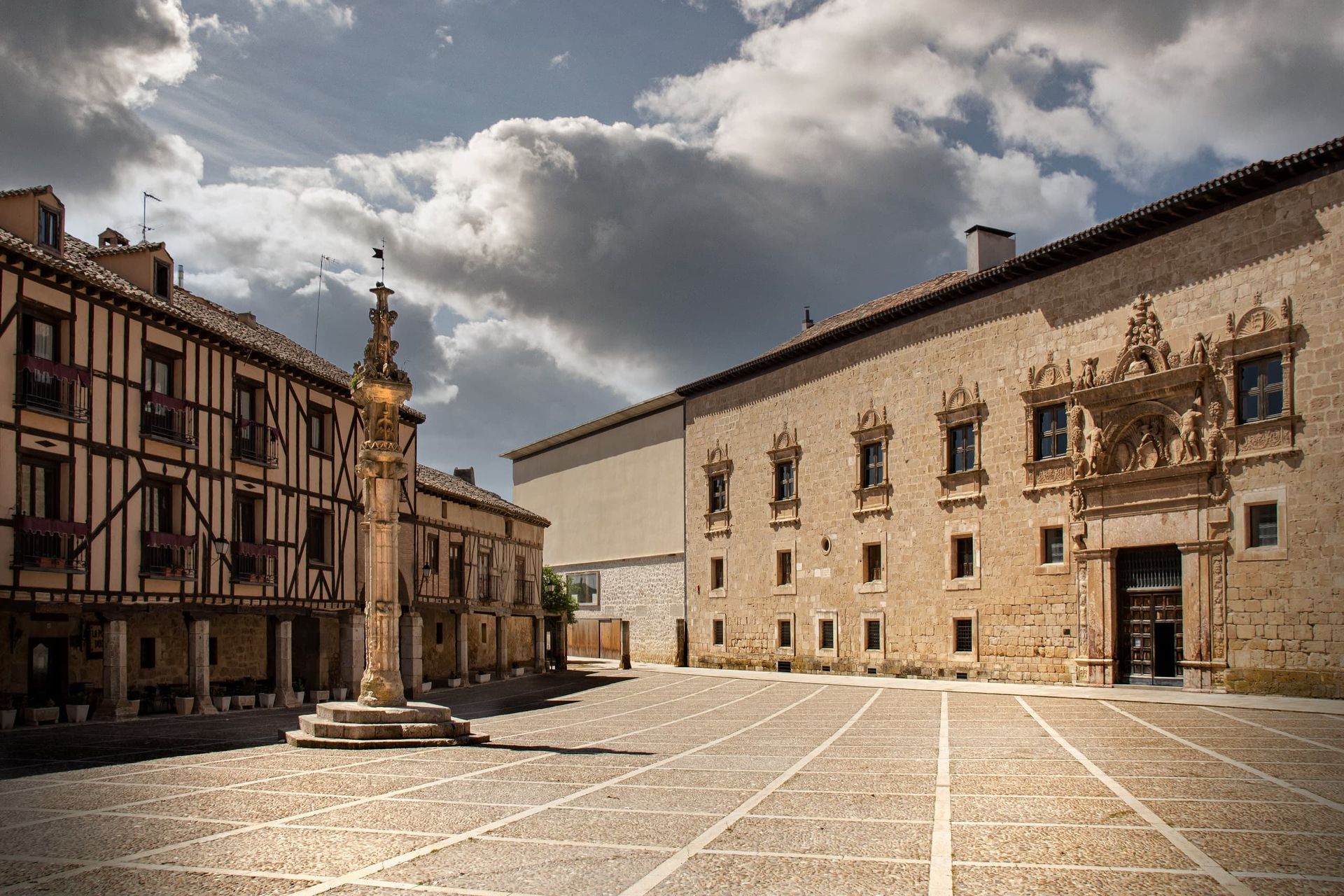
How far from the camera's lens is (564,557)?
53906 mm

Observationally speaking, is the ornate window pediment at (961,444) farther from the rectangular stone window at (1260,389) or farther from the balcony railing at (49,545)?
the balcony railing at (49,545)

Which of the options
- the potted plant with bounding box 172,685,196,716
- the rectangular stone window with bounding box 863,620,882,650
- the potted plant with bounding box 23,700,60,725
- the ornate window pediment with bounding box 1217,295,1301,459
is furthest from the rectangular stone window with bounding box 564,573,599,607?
the ornate window pediment with bounding box 1217,295,1301,459

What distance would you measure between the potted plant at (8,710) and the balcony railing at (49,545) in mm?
2404

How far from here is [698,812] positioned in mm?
8617

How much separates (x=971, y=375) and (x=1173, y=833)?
23.7 meters

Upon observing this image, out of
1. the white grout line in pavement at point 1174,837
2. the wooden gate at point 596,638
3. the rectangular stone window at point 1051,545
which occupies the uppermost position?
the rectangular stone window at point 1051,545

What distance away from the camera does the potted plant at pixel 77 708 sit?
1914cm

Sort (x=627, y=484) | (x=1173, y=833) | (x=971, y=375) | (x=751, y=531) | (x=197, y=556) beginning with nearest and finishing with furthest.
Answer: (x=1173, y=833) → (x=197, y=556) → (x=971, y=375) → (x=751, y=531) → (x=627, y=484)

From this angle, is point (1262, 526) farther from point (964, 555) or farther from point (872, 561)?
point (872, 561)

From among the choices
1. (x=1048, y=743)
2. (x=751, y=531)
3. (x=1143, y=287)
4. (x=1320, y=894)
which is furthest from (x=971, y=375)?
(x=1320, y=894)

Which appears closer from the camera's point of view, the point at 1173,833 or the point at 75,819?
the point at 1173,833

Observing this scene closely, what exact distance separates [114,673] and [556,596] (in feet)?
91.3

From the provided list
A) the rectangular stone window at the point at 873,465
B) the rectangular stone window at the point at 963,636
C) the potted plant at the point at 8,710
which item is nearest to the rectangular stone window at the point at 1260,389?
the rectangular stone window at the point at 963,636

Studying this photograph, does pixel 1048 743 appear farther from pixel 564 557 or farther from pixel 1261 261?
pixel 564 557
